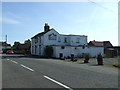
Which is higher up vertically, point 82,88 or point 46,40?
point 46,40

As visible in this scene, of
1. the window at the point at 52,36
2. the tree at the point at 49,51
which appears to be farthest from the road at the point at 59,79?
the window at the point at 52,36

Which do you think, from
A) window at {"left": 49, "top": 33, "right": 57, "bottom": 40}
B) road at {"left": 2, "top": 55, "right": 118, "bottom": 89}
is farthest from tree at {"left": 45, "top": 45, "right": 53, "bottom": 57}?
road at {"left": 2, "top": 55, "right": 118, "bottom": 89}

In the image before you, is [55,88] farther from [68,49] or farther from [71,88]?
[68,49]

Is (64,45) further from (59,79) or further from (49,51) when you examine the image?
(59,79)

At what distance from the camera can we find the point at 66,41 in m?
51.8

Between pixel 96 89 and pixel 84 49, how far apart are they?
38.1 metres

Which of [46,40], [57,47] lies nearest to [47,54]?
[57,47]

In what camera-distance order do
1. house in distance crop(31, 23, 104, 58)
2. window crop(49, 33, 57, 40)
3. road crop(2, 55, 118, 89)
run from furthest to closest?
window crop(49, 33, 57, 40), house in distance crop(31, 23, 104, 58), road crop(2, 55, 118, 89)

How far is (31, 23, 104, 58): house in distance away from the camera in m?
42.6

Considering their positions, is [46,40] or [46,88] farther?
[46,40]

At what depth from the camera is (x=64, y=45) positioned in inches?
1839

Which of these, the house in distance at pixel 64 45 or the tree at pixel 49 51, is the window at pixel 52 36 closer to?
the house in distance at pixel 64 45

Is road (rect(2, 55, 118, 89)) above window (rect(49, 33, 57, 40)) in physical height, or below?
below

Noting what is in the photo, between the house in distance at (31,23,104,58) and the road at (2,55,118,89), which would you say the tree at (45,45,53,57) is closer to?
the house in distance at (31,23,104,58)
